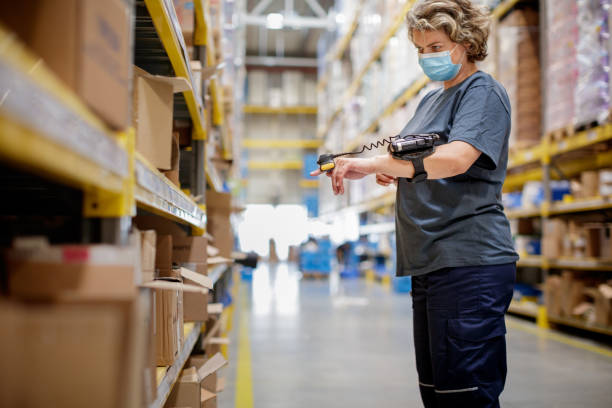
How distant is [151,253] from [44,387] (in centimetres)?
78

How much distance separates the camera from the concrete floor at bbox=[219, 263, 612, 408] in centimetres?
321

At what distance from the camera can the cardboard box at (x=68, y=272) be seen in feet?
3.00

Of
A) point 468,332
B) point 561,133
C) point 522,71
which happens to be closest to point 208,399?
point 468,332

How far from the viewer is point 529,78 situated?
5.91 m

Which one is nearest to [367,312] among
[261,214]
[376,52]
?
[376,52]

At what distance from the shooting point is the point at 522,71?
5895mm

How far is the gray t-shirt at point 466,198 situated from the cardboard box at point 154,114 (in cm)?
84

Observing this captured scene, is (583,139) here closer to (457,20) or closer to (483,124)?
(457,20)

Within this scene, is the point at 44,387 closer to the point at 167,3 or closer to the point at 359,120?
the point at 167,3

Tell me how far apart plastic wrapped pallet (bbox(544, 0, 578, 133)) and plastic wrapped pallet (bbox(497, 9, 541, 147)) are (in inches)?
17.3

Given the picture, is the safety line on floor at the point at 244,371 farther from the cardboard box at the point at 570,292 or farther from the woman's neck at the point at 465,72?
the cardboard box at the point at 570,292

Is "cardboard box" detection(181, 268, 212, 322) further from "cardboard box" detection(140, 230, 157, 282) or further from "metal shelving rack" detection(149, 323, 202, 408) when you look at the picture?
"cardboard box" detection(140, 230, 157, 282)

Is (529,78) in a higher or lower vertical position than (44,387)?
higher

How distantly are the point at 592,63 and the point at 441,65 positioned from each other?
3.54 metres
